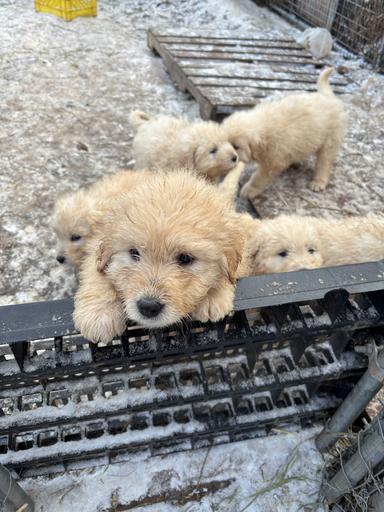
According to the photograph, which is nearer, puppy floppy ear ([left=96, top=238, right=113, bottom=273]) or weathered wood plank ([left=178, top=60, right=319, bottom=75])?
puppy floppy ear ([left=96, top=238, right=113, bottom=273])

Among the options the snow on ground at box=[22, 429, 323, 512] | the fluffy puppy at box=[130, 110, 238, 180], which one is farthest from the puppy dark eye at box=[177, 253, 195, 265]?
the fluffy puppy at box=[130, 110, 238, 180]

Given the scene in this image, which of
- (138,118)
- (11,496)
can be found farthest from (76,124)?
(11,496)

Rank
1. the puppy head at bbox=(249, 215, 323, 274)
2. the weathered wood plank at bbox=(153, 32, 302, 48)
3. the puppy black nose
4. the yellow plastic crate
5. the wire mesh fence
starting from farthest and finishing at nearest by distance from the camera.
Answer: the yellow plastic crate, the wire mesh fence, the weathered wood plank at bbox=(153, 32, 302, 48), the puppy head at bbox=(249, 215, 323, 274), the puppy black nose

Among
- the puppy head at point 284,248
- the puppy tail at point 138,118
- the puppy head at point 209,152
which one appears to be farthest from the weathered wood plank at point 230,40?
the puppy head at point 284,248

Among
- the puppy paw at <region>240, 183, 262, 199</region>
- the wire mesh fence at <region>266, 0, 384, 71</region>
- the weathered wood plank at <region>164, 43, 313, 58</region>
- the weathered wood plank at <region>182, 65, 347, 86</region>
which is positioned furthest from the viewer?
the wire mesh fence at <region>266, 0, 384, 71</region>

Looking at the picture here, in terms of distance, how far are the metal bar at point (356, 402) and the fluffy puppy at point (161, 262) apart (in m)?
0.71

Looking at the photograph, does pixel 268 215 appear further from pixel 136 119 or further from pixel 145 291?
pixel 145 291

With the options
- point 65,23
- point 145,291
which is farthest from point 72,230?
point 65,23

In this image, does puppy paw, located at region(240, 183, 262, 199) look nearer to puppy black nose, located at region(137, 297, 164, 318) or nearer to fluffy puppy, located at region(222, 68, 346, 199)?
fluffy puppy, located at region(222, 68, 346, 199)

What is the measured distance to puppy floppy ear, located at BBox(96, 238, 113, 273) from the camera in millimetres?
1848

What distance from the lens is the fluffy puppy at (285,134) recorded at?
4488 mm

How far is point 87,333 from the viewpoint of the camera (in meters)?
1.65

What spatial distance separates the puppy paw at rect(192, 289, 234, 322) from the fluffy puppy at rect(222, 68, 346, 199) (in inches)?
117

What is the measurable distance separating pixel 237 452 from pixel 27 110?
505cm
